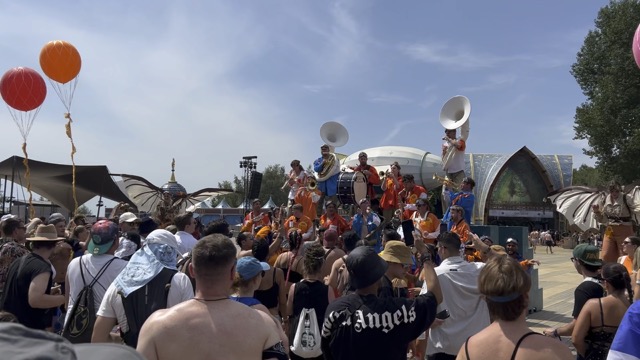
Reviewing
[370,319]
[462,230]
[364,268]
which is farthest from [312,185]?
[370,319]

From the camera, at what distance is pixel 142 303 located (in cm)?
332

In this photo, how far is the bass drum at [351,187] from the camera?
12.0 meters

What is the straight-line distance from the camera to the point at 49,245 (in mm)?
4605

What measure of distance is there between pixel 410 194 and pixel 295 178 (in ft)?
10.2

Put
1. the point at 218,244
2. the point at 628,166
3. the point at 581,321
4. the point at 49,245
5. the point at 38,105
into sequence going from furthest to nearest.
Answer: the point at 628,166 < the point at 38,105 < the point at 49,245 < the point at 581,321 < the point at 218,244

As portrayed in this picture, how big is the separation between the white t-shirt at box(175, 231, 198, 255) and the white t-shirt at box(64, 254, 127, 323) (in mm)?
1970

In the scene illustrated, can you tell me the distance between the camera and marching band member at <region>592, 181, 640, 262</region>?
925 centimetres

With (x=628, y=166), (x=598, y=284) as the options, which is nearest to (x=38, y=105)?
(x=598, y=284)

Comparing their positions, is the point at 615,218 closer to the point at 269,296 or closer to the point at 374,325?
the point at 269,296

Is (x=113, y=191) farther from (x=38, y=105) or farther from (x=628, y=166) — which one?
(x=628, y=166)

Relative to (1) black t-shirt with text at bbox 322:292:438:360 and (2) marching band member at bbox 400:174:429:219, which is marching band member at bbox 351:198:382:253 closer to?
(2) marching band member at bbox 400:174:429:219

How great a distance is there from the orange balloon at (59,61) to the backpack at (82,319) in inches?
477

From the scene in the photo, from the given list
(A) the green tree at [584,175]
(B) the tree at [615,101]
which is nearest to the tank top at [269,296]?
(B) the tree at [615,101]

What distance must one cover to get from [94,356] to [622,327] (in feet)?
7.63
